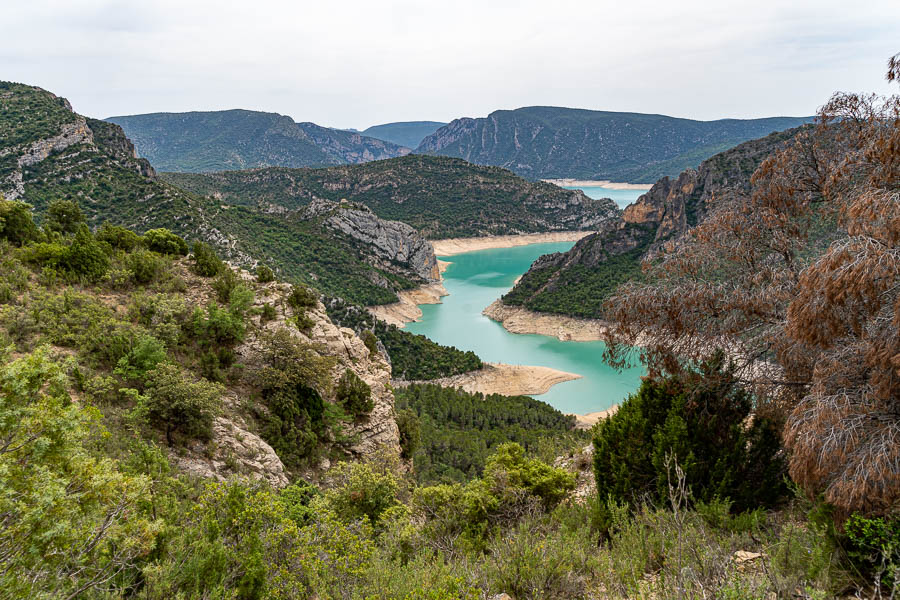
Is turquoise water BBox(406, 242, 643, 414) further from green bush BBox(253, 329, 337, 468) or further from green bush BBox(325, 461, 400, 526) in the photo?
green bush BBox(325, 461, 400, 526)

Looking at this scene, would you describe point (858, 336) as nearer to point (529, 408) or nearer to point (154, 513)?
point (154, 513)

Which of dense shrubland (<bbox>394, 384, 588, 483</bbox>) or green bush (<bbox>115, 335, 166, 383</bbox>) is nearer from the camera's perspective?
green bush (<bbox>115, 335, 166, 383</bbox>)

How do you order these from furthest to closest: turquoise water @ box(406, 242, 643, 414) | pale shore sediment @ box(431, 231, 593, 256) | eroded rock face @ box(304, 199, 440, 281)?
pale shore sediment @ box(431, 231, 593, 256), eroded rock face @ box(304, 199, 440, 281), turquoise water @ box(406, 242, 643, 414)

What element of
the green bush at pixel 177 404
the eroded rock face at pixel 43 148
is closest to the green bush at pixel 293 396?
the green bush at pixel 177 404

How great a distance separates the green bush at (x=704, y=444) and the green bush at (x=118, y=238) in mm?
13119

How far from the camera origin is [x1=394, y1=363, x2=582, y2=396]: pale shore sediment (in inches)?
1291

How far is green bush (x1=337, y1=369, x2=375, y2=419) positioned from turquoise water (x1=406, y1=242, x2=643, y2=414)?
631 inches

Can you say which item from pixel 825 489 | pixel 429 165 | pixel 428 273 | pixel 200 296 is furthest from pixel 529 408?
pixel 429 165

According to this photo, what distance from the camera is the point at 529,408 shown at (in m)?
26.9

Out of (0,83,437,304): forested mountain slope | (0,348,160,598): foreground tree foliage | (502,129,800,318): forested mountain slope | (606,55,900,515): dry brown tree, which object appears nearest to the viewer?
(0,348,160,598): foreground tree foliage

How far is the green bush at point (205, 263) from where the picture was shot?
12.3 metres

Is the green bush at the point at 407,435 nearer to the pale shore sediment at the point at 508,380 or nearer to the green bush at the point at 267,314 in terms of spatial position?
the green bush at the point at 267,314

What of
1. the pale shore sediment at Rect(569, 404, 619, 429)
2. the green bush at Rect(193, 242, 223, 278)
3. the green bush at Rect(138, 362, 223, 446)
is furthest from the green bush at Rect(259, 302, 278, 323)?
the pale shore sediment at Rect(569, 404, 619, 429)

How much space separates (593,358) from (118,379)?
36429 millimetres
